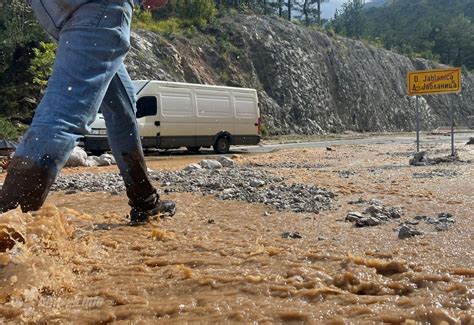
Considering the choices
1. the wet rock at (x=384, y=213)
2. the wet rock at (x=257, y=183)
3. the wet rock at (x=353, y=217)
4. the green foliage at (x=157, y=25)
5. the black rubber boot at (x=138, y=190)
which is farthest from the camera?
the green foliage at (x=157, y=25)

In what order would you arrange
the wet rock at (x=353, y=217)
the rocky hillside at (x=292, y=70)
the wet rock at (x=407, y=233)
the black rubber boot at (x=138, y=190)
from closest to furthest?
the wet rock at (x=407, y=233) → the black rubber boot at (x=138, y=190) → the wet rock at (x=353, y=217) → the rocky hillside at (x=292, y=70)

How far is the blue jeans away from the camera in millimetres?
2197

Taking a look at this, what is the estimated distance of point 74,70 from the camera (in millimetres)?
2283

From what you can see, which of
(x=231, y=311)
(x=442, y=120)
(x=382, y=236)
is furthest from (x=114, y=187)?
(x=442, y=120)

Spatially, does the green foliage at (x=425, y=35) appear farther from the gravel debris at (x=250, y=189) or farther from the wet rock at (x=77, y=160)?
the gravel debris at (x=250, y=189)

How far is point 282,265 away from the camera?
7.30ft

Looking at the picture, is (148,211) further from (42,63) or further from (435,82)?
(42,63)

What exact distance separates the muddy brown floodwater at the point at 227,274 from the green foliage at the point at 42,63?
20.3 m

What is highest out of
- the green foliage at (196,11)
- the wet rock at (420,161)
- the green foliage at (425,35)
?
the green foliage at (425,35)

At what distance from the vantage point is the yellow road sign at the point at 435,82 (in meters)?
Answer: 14.0

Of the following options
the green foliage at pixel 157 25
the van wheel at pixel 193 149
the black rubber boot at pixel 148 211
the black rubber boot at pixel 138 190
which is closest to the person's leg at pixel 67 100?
A: the black rubber boot at pixel 138 190

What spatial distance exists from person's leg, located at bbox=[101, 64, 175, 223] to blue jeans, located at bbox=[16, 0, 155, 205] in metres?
0.62

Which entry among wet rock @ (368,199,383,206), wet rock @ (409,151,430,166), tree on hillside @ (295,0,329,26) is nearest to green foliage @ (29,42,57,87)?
wet rock @ (409,151,430,166)

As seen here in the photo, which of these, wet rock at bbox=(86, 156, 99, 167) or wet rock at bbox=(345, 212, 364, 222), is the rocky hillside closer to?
wet rock at bbox=(86, 156, 99, 167)
